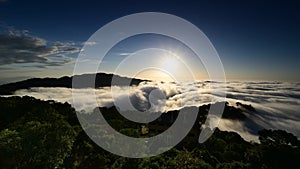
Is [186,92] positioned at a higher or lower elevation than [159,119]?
higher

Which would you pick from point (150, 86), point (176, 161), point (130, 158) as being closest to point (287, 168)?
point (176, 161)

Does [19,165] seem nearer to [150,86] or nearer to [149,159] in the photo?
[149,159]

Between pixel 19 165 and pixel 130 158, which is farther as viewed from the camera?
pixel 130 158

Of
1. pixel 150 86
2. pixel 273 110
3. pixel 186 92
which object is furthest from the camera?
pixel 186 92

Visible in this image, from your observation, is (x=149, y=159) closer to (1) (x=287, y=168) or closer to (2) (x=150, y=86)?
(1) (x=287, y=168)

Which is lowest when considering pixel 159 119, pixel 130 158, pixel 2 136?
pixel 159 119

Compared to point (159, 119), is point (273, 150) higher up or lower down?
higher up

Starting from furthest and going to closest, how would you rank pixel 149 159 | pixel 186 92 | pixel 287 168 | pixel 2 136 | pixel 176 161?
pixel 186 92, pixel 287 168, pixel 149 159, pixel 176 161, pixel 2 136

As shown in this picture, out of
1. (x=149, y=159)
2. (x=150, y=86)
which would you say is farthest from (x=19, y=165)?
(x=150, y=86)

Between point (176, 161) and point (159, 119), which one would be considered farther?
point (159, 119)
